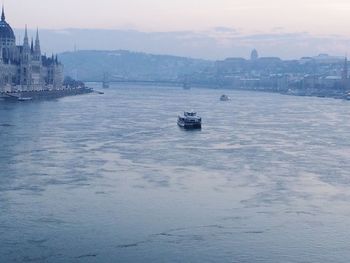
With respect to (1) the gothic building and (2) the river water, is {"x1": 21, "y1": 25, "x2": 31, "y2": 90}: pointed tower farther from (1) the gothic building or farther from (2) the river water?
(2) the river water

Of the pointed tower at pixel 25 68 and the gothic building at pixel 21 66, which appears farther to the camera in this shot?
the pointed tower at pixel 25 68

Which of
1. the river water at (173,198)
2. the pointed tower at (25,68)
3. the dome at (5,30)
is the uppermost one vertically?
the dome at (5,30)

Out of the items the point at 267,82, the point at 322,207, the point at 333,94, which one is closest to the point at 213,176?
the point at 322,207

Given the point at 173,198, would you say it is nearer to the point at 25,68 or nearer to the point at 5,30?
the point at 25,68

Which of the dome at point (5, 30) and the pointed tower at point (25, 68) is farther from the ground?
the dome at point (5, 30)

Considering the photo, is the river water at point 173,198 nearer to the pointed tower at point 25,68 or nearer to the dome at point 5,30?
the pointed tower at point 25,68

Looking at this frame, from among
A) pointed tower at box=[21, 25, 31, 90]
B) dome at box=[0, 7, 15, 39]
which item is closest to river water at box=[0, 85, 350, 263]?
pointed tower at box=[21, 25, 31, 90]

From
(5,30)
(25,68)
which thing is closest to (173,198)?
(25,68)

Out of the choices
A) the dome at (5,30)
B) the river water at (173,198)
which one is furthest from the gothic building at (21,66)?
the river water at (173,198)
